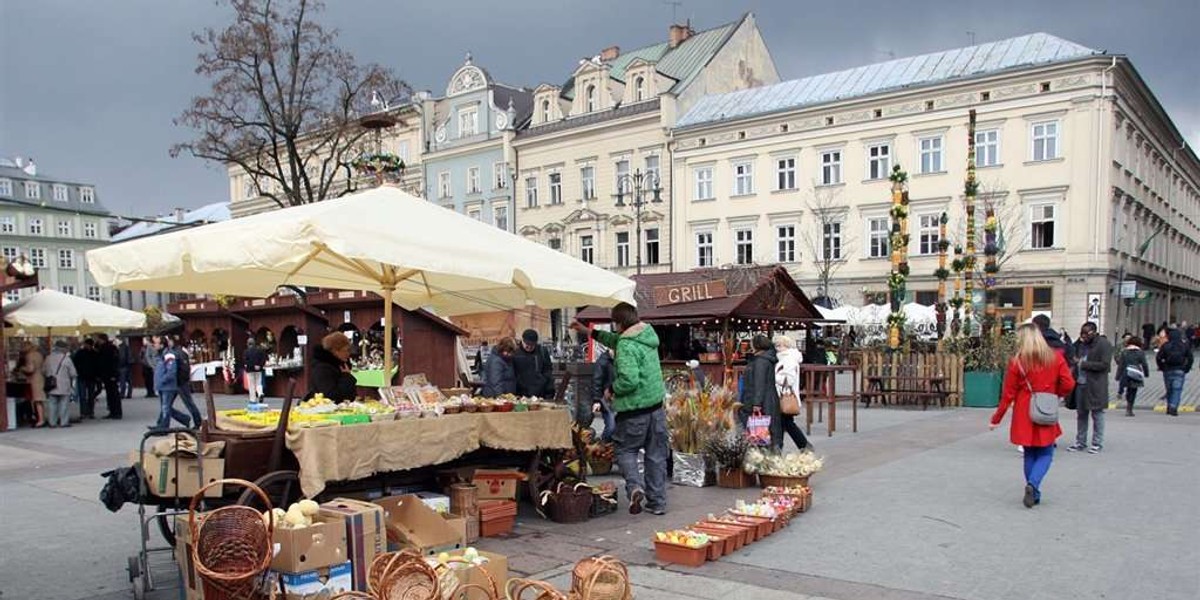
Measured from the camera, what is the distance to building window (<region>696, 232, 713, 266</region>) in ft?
137

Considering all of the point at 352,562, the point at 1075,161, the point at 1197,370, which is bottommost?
the point at 1197,370

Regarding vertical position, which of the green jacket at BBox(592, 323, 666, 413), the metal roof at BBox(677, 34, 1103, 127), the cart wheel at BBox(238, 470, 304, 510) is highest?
the metal roof at BBox(677, 34, 1103, 127)

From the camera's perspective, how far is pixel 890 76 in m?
37.4

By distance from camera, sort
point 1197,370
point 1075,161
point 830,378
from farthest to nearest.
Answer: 1. point 1075,161
2. point 1197,370
3. point 830,378

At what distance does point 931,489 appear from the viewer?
8.59m

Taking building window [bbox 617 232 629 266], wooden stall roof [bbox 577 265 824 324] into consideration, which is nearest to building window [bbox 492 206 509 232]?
building window [bbox 617 232 629 266]

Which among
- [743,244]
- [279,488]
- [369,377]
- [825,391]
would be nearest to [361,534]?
[279,488]

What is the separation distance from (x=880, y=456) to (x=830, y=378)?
269 cm

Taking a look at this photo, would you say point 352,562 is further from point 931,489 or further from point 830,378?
point 830,378

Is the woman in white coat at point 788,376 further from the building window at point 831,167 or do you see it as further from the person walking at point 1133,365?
the building window at point 831,167

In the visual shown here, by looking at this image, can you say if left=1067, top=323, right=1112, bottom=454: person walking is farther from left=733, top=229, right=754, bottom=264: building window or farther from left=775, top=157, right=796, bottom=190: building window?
left=733, top=229, right=754, bottom=264: building window

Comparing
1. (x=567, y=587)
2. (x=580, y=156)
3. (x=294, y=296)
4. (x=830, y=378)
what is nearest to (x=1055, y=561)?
(x=567, y=587)

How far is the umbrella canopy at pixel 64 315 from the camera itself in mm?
17438

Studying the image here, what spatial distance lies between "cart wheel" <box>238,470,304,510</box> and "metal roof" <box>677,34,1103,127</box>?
110 ft
